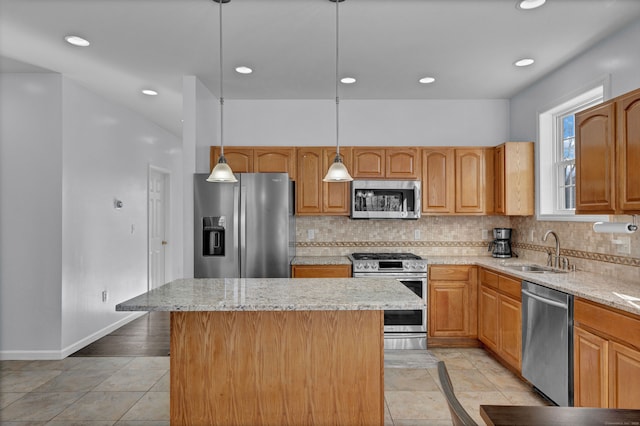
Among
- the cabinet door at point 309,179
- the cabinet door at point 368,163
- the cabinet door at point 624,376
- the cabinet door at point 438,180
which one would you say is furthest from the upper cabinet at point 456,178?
the cabinet door at point 624,376

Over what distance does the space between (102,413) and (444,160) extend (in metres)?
3.90

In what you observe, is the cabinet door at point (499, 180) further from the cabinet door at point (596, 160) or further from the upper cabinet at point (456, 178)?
the cabinet door at point (596, 160)

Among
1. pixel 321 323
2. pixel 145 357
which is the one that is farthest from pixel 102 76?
pixel 321 323

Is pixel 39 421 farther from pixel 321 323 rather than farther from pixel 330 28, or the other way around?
pixel 330 28

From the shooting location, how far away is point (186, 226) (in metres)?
4.05

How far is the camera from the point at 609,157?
99.0 inches

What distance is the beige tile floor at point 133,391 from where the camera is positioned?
2799 millimetres

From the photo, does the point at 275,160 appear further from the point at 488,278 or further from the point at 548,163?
the point at 548,163

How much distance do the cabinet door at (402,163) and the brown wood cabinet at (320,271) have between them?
46.3 inches

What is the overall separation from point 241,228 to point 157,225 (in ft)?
10.2

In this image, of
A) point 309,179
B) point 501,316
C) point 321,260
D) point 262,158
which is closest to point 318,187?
point 309,179

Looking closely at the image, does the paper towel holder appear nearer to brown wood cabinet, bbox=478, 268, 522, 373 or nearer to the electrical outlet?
the electrical outlet

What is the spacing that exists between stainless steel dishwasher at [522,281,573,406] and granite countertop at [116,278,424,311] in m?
1.11

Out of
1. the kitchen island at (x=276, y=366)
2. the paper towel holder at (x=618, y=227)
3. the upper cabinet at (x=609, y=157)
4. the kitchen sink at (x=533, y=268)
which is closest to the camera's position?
the kitchen island at (x=276, y=366)
